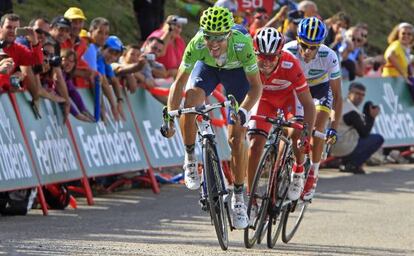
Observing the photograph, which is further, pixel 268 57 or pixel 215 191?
pixel 268 57

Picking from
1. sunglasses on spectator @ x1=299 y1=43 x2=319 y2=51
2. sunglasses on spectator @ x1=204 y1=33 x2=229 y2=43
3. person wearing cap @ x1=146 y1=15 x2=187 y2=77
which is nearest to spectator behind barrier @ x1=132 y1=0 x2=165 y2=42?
person wearing cap @ x1=146 y1=15 x2=187 y2=77

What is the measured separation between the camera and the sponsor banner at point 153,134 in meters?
16.7

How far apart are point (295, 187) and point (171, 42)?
648 centimetres

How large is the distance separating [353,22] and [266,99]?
17.3 m

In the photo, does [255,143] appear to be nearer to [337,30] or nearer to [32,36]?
[32,36]

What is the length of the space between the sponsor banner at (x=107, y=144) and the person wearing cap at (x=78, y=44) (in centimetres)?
19

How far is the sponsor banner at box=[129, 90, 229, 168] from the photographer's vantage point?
16719mm

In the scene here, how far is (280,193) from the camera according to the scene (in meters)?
11.9

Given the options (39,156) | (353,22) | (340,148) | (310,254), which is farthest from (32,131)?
(353,22)

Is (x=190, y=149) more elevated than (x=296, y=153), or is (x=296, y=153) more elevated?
(x=190, y=149)

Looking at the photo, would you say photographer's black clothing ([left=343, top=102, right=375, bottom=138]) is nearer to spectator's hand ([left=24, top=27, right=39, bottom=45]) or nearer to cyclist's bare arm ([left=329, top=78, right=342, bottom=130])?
cyclist's bare arm ([left=329, top=78, right=342, bottom=130])

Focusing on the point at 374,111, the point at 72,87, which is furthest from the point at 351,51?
the point at 72,87

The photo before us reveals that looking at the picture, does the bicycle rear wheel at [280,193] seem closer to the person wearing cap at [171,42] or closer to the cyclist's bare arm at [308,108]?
the cyclist's bare arm at [308,108]

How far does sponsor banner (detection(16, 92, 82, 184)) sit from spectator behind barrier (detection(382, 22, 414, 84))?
27.8 ft
